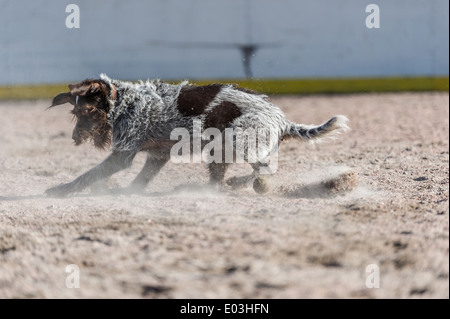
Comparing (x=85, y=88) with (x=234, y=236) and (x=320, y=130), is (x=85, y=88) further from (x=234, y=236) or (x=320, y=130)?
(x=234, y=236)

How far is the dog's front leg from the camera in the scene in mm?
5605

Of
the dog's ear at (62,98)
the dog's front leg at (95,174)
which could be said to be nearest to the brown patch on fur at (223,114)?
the dog's front leg at (95,174)

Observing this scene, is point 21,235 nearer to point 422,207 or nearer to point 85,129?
point 85,129

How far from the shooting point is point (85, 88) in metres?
5.48

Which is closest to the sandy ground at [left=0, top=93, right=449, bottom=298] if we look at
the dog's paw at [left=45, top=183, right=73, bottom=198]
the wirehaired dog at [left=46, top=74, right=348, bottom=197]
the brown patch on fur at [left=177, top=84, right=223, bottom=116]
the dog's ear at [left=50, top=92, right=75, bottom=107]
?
the dog's paw at [left=45, top=183, right=73, bottom=198]

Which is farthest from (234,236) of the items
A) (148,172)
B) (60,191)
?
(60,191)

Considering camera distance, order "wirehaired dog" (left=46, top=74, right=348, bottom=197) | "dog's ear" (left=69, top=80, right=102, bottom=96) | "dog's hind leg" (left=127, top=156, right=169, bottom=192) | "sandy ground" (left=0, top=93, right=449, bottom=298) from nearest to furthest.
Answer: "sandy ground" (left=0, top=93, right=449, bottom=298)
"dog's ear" (left=69, top=80, right=102, bottom=96)
"wirehaired dog" (left=46, top=74, right=348, bottom=197)
"dog's hind leg" (left=127, top=156, right=169, bottom=192)

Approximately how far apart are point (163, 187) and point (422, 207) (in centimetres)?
290

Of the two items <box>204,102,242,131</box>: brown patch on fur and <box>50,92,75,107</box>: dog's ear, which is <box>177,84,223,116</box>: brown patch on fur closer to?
<box>204,102,242,131</box>: brown patch on fur

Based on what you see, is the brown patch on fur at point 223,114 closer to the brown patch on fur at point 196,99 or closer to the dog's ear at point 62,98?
the brown patch on fur at point 196,99

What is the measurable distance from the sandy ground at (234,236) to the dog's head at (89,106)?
2.30ft
